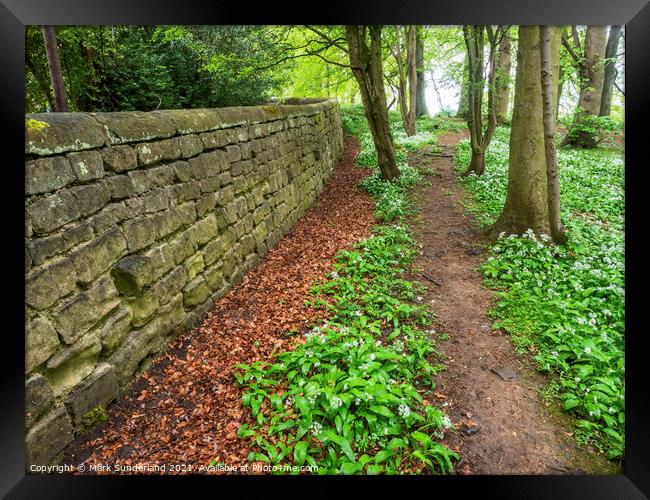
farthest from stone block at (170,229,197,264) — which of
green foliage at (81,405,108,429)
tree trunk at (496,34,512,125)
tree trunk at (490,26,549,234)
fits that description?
tree trunk at (496,34,512,125)

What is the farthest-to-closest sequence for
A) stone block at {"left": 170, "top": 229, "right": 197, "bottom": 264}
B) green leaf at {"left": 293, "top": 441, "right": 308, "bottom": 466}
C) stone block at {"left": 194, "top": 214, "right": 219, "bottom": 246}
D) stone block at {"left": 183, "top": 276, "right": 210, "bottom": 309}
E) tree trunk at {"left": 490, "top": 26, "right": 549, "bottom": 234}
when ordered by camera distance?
tree trunk at {"left": 490, "top": 26, "right": 549, "bottom": 234} < stone block at {"left": 194, "top": 214, "right": 219, "bottom": 246} < stone block at {"left": 183, "top": 276, "right": 210, "bottom": 309} < stone block at {"left": 170, "top": 229, "right": 197, "bottom": 264} < green leaf at {"left": 293, "top": 441, "right": 308, "bottom": 466}

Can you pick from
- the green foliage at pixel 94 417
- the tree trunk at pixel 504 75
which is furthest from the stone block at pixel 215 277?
the tree trunk at pixel 504 75

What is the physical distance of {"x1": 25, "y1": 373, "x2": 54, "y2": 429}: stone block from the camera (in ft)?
7.08

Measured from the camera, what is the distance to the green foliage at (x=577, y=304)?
290cm

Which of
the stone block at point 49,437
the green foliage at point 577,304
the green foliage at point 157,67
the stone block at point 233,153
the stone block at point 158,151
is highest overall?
the green foliage at point 157,67

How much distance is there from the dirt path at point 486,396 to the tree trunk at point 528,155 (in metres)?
1.05

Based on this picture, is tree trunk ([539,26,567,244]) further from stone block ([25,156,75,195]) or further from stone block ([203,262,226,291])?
stone block ([25,156,75,195])

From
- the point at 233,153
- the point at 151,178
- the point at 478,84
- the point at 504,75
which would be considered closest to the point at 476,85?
the point at 478,84

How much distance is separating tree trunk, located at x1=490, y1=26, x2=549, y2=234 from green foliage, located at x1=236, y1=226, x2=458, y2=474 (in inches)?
103

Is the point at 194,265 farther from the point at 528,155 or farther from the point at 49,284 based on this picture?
the point at 528,155

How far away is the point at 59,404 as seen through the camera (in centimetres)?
236

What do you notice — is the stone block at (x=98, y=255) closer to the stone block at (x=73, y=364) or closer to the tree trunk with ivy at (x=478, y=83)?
the stone block at (x=73, y=364)
